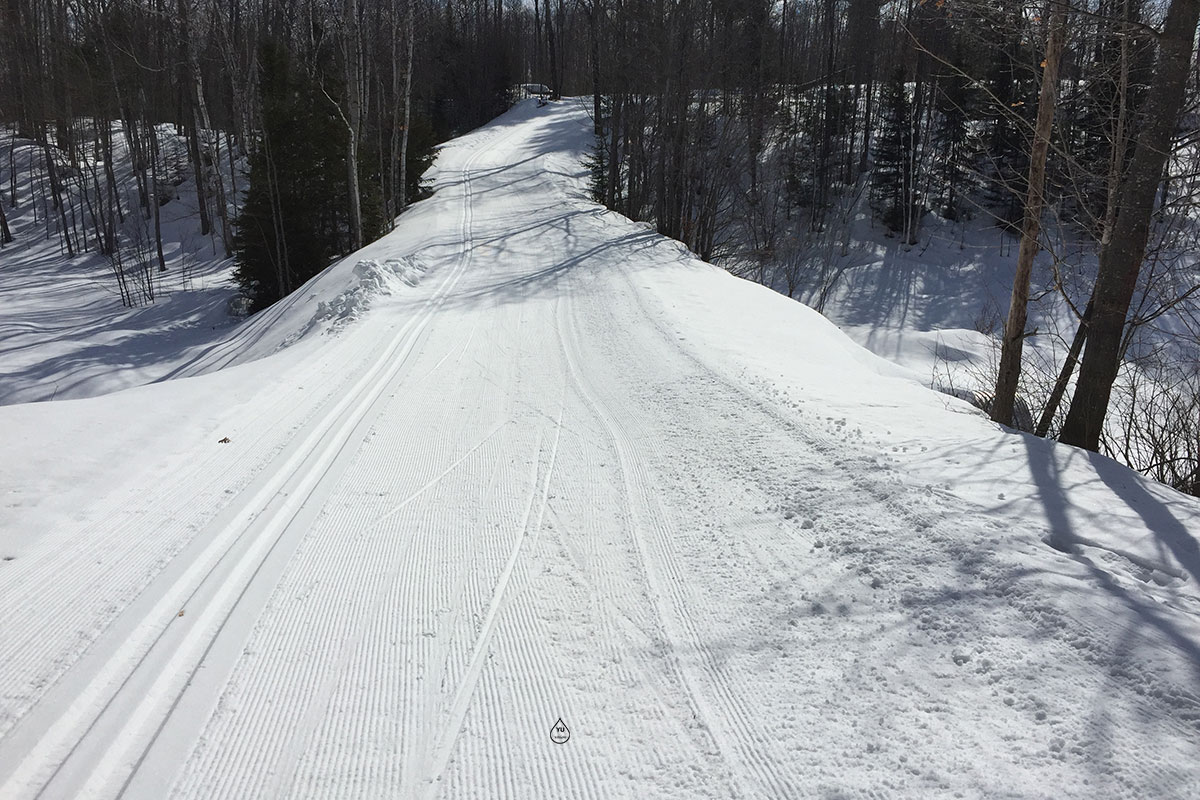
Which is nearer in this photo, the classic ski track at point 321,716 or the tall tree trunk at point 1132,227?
the classic ski track at point 321,716

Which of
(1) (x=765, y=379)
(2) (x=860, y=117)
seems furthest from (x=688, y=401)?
(2) (x=860, y=117)

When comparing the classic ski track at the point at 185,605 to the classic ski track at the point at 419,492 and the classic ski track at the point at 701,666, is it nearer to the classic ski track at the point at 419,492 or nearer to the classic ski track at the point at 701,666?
the classic ski track at the point at 419,492

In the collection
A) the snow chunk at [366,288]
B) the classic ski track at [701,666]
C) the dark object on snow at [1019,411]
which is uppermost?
the snow chunk at [366,288]

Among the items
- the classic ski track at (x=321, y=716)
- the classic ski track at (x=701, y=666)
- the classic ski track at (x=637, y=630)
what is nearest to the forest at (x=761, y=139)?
the classic ski track at (x=701, y=666)

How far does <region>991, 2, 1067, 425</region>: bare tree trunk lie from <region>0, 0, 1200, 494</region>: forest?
0.04 meters

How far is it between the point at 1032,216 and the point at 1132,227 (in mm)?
1833

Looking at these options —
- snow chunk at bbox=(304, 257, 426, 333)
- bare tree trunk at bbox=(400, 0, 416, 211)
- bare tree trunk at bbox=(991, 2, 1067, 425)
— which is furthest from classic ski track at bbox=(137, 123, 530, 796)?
bare tree trunk at bbox=(400, 0, 416, 211)

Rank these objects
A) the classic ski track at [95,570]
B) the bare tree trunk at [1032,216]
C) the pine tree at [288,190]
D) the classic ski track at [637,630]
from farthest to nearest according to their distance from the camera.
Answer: the pine tree at [288,190], the bare tree trunk at [1032,216], the classic ski track at [95,570], the classic ski track at [637,630]

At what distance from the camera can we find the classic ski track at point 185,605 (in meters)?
2.51

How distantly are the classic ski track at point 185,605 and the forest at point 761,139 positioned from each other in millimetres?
6477

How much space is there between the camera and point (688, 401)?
21.2 feet

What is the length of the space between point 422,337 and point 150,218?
30.4m

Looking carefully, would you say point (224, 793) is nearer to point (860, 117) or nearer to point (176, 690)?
point (176, 690)

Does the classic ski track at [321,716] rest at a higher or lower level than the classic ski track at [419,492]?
lower
